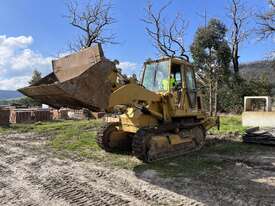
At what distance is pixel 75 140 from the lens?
1149cm

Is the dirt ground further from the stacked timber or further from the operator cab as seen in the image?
the stacked timber

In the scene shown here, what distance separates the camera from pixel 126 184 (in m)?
6.21

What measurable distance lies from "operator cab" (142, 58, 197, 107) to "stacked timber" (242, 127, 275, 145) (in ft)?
7.64

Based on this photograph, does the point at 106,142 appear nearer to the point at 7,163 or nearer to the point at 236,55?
the point at 7,163

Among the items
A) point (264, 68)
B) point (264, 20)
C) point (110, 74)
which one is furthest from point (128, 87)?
point (264, 68)

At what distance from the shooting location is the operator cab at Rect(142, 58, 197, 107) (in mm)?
8711

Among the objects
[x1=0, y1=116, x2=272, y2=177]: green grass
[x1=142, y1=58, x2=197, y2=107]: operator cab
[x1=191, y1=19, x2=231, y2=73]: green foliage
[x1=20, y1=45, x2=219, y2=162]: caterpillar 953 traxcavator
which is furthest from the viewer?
[x1=191, y1=19, x2=231, y2=73]: green foliage

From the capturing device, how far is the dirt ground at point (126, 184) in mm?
5363

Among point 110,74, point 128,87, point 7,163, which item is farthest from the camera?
point 7,163

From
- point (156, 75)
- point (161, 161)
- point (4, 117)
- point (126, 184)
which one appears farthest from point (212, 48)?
point (126, 184)

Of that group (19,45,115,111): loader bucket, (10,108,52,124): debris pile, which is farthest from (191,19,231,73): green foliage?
(19,45,115,111): loader bucket

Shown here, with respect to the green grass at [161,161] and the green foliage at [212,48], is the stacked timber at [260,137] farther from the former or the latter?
the green foliage at [212,48]

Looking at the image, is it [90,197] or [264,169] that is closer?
[90,197]

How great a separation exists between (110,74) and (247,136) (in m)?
5.88
